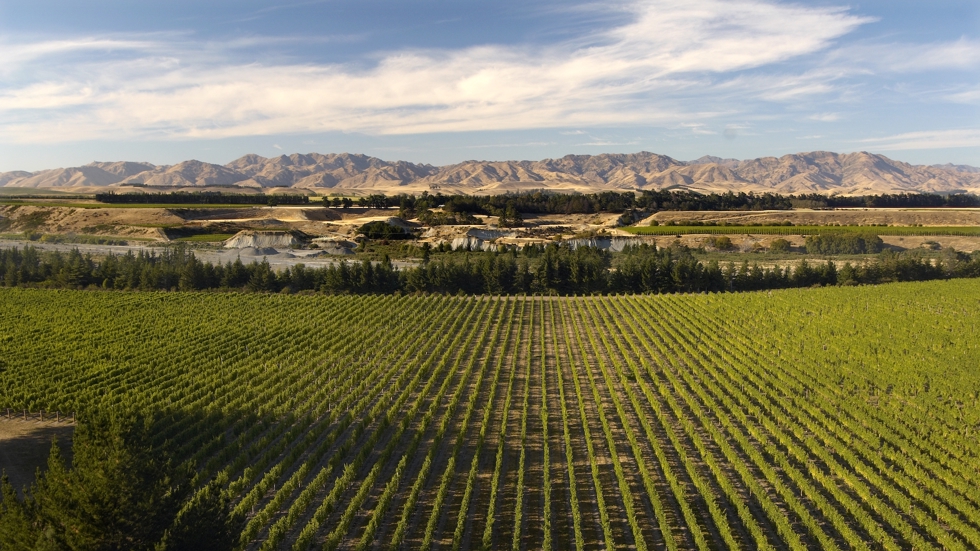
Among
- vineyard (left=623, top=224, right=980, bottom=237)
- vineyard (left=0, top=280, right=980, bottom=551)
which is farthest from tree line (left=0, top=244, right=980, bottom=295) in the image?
vineyard (left=623, top=224, right=980, bottom=237)

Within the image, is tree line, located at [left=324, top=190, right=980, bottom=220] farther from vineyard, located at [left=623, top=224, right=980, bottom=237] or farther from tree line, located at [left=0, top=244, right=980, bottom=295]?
tree line, located at [left=0, top=244, right=980, bottom=295]

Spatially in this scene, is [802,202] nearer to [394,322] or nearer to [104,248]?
[394,322]

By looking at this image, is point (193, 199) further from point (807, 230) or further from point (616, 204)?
point (807, 230)

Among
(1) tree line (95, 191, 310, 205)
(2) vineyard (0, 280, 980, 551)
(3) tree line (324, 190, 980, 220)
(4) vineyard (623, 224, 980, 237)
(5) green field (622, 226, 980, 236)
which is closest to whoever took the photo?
(2) vineyard (0, 280, 980, 551)

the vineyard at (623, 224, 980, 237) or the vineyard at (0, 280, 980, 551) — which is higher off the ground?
the vineyard at (623, 224, 980, 237)

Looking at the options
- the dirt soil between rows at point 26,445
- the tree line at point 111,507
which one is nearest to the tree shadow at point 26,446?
the dirt soil between rows at point 26,445

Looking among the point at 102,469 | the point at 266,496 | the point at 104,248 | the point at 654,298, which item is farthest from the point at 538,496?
the point at 104,248
